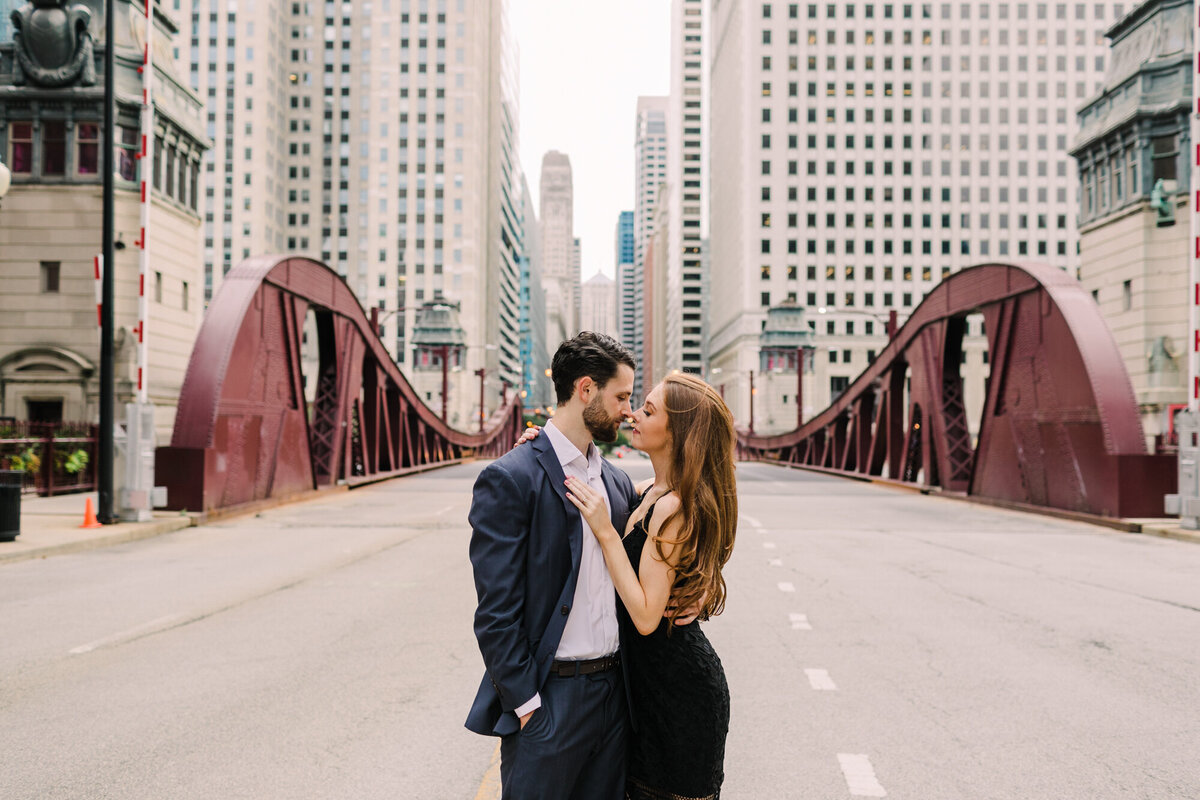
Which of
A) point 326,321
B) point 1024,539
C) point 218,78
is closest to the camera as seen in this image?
point 1024,539

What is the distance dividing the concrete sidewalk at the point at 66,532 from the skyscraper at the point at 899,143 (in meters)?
89.2

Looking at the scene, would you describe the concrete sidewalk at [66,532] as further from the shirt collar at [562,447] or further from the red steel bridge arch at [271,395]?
the shirt collar at [562,447]

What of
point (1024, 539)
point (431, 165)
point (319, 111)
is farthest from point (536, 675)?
point (319, 111)

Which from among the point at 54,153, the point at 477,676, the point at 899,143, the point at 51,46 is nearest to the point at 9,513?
the point at 477,676

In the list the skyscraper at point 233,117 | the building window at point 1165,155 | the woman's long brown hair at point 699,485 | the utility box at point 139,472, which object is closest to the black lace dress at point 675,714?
the woman's long brown hair at point 699,485

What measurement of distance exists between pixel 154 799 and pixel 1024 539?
13303 millimetres

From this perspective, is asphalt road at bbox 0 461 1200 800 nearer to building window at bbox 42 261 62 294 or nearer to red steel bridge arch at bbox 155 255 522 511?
red steel bridge arch at bbox 155 255 522 511

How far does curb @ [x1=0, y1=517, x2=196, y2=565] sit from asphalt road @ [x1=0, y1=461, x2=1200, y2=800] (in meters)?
0.34

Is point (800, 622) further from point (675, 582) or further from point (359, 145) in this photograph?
point (359, 145)

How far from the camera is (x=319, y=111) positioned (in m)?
108

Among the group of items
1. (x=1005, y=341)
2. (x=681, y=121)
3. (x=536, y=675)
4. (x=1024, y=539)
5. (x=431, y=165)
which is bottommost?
(x=1024, y=539)

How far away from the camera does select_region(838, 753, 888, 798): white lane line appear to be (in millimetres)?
4016

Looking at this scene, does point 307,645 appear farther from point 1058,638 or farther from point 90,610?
point 1058,638

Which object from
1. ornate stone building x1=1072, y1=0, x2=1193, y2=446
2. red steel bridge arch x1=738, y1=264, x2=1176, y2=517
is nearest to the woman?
red steel bridge arch x1=738, y1=264, x2=1176, y2=517
